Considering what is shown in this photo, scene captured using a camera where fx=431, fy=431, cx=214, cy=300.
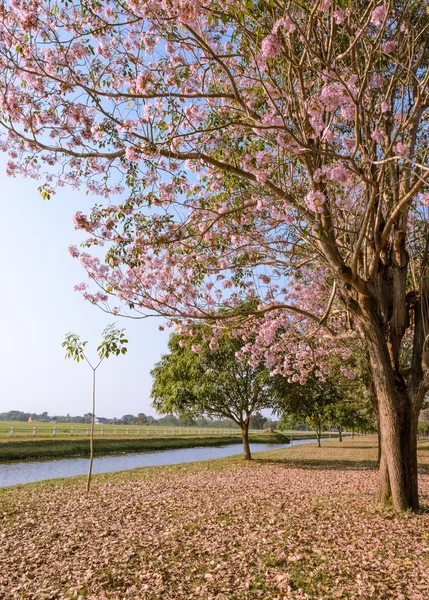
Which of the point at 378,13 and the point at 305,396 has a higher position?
the point at 378,13

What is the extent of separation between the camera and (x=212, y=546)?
240 inches

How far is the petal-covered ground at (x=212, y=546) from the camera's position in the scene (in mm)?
4871

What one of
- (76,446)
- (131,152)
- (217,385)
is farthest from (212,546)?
(76,446)

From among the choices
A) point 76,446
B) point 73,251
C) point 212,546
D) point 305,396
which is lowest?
point 76,446

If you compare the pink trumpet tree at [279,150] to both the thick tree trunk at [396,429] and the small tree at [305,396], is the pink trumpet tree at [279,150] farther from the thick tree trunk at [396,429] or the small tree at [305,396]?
the small tree at [305,396]

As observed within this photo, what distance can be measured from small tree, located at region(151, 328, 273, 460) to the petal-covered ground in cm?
845

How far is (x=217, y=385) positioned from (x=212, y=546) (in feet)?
41.9

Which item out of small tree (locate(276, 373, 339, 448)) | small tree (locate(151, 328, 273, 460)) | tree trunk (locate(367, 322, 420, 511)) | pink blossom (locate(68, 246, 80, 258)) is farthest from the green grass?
tree trunk (locate(367, 322, 420, 511))

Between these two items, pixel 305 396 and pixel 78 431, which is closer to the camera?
pixel 305 396

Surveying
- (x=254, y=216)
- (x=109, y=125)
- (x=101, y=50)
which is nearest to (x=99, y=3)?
(x=101, y=50)

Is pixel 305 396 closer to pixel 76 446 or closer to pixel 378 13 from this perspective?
pixel 76 446

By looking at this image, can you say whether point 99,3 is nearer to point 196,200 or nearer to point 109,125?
point 109,125

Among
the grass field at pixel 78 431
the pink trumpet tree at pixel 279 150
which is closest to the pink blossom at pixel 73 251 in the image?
the pink trumpet tree at pixel 279 150

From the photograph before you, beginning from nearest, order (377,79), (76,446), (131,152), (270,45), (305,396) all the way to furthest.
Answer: (270,45), (131,152), (377,79), (305,396), (76,446)
